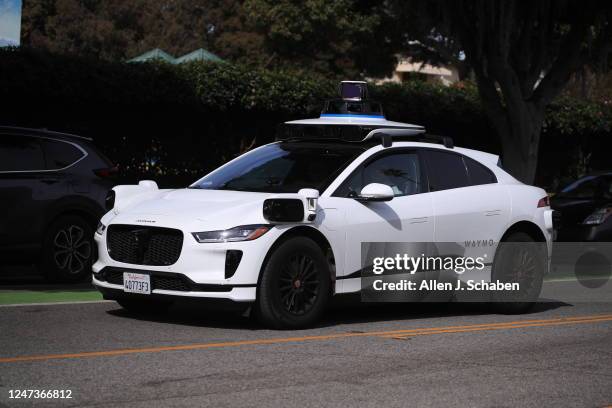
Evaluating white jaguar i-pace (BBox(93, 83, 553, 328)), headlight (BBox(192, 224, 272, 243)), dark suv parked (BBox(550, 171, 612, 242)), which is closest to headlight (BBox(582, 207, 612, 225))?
dark suv parked (BBox(550, 171, 612, 242))

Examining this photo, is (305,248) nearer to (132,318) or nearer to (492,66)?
(132,318)

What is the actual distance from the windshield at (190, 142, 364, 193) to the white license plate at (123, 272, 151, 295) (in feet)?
4.44

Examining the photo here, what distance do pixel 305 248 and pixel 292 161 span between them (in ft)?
4.15

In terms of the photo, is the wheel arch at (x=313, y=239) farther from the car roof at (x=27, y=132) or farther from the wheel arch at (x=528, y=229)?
the car roof at (x=27, y=132)

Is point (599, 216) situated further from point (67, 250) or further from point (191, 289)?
point (191, 289)

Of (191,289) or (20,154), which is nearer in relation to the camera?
(191,289)

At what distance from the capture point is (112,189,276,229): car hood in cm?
912

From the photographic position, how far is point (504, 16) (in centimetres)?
2197

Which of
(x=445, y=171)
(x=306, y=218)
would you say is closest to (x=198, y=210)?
(x=306, y=218)

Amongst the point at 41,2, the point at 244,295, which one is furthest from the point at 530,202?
the point at 41,2

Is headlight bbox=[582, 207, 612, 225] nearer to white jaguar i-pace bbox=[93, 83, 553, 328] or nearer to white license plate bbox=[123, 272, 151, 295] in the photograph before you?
white jaguar i-pace bbox=[93, 83, 553, 328]

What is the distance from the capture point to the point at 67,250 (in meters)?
13.6

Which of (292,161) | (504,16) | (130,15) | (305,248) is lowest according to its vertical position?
(305,248)

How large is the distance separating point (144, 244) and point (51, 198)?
439 cm
